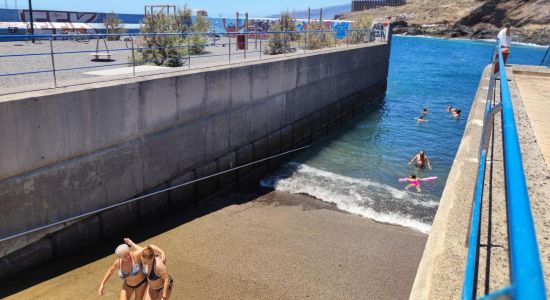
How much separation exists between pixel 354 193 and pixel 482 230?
9.06m

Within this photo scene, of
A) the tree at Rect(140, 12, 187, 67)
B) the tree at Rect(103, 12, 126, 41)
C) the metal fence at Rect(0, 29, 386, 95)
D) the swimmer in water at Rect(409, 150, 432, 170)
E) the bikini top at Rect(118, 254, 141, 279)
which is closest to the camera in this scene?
the bikini top at Rect(118, 254, 141, 279)

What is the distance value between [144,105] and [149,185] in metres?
1.76

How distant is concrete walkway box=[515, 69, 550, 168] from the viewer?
6.31 meters

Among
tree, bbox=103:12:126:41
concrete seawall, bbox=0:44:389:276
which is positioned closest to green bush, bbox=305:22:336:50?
concrete seawall, bbox=0:44:389:276

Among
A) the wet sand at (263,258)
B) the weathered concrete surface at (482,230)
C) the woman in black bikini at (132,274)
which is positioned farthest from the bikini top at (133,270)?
the weathered concrete surface at (482,230)

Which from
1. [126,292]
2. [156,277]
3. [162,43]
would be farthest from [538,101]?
[162,43]

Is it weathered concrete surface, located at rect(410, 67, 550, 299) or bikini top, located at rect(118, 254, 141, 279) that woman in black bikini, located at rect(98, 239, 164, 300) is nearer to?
bikini top, located at rect(118, 254, 141, 279)

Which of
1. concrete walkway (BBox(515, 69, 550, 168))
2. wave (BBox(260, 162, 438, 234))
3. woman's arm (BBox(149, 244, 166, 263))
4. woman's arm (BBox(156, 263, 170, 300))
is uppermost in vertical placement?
concrete walkway (BBox(515, 69, 550, 168))

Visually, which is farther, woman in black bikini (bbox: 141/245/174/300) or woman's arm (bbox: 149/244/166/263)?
woman's arm (bbox: 149/244/166/263)

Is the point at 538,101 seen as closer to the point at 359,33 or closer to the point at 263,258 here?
the point at 263,258

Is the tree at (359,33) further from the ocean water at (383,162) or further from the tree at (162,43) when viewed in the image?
the tree at (162,43)

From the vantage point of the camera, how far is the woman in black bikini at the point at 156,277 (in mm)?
5984

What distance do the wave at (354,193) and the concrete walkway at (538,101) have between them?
12.0 ft

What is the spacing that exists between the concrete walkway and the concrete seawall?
7.17 meters
